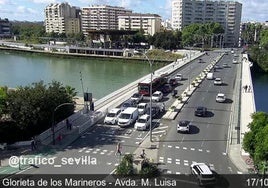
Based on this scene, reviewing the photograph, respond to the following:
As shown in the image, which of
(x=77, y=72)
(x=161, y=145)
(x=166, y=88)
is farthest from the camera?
(x=77, y=72)

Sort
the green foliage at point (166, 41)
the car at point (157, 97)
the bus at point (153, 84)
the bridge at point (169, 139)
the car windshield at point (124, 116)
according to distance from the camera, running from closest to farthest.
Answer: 1. the bridge at point (169, 139)
2. the car windshield at point (124, 116)
3. the car at point (157, 97)
4. the bus at point (153, 84)
5. the green foliage at point (166, 41)

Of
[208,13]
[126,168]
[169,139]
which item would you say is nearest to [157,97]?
[169,139]

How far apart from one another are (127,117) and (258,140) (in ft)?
48.6

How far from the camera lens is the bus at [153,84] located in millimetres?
47375

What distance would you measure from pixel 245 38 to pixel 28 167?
174 m

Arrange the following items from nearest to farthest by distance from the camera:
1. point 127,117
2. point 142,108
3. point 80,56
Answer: point 127,117
point 142,108
point 80,56

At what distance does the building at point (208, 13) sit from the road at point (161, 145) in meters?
158

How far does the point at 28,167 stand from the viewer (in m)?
24.0

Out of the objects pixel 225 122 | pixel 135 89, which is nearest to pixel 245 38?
pixel 135 89

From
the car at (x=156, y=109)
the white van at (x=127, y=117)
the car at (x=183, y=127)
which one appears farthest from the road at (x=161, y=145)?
the car at (x=156, y=109)

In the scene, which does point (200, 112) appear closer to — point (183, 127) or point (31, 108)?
point (183, 127)

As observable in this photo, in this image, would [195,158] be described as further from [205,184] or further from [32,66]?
[32,66]

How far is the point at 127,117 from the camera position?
113 ft

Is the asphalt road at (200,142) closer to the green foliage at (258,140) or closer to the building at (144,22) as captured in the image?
the green foliage at (258,140)
